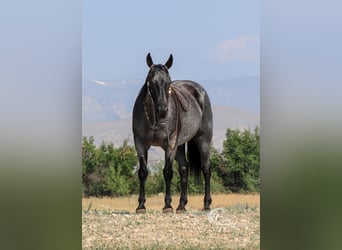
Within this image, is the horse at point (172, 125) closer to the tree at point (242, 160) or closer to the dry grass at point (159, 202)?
the dry grass at point (159, 202)

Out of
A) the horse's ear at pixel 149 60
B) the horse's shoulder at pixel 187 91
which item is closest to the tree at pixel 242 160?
the horse's shoulder at pixel 187 91

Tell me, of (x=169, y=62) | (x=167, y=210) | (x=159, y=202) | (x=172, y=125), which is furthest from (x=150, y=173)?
(x=169, y=62)

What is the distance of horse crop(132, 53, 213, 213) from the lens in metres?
7.06

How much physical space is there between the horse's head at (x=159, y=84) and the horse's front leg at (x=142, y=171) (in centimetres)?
41

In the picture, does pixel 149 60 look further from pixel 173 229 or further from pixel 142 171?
pixel 173 229

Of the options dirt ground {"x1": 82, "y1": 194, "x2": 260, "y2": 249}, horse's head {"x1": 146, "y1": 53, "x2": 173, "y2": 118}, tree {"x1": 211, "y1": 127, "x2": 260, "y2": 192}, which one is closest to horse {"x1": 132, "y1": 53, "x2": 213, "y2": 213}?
horse's head {"x1": 146, "y1": 53, "x2": 173, "y2": 118}

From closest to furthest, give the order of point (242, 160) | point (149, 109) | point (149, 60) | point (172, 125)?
1. point (149, 60)
2. point (149, 109)
3. point (172, 125)
4. point (242, 160)

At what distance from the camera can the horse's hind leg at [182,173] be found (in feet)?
23.9

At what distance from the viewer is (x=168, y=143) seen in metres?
7.19

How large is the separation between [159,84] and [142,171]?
95 centimetres

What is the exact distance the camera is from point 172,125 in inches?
286
